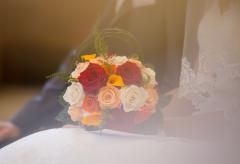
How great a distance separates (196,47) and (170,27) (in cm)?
17

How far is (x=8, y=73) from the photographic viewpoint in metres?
3.77

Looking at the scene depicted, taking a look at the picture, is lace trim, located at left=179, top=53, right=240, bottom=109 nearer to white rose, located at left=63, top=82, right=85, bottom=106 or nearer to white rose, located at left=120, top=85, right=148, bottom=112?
white rose, located at left=120, top=85, right=148, bottom=112

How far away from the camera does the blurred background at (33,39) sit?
3.40 m

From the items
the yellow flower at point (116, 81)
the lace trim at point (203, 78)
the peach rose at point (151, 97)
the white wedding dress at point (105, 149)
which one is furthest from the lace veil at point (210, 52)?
the yellow flower at point (116, 81)

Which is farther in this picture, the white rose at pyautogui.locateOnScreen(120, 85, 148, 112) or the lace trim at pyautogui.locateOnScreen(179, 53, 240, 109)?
the lace trim at pyautogui.locateOnScreen(179, 53, 240, 109)

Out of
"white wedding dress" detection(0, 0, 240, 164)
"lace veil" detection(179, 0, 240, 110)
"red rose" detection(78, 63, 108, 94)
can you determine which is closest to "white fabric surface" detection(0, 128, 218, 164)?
"white wedding dress" detection(0, 0, 240, 164)

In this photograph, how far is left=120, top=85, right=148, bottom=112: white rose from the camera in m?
1.26

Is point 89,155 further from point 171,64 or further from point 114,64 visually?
point 171,64

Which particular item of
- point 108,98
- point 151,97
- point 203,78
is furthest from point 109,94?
point 203,78

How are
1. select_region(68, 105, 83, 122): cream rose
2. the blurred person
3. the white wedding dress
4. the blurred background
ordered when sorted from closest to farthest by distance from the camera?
the white wedding dress, select_region(68, 105, 83, 122): cream rose, the blurred person, the blurred background

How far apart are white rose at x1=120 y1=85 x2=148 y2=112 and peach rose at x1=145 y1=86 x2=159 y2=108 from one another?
30 mm

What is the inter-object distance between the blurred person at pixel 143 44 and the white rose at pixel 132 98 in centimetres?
37

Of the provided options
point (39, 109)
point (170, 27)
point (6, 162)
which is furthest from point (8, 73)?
point (6, 162)

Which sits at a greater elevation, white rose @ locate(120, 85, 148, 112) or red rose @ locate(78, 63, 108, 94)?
red rose @ locate(78, 63, 108, 94)
